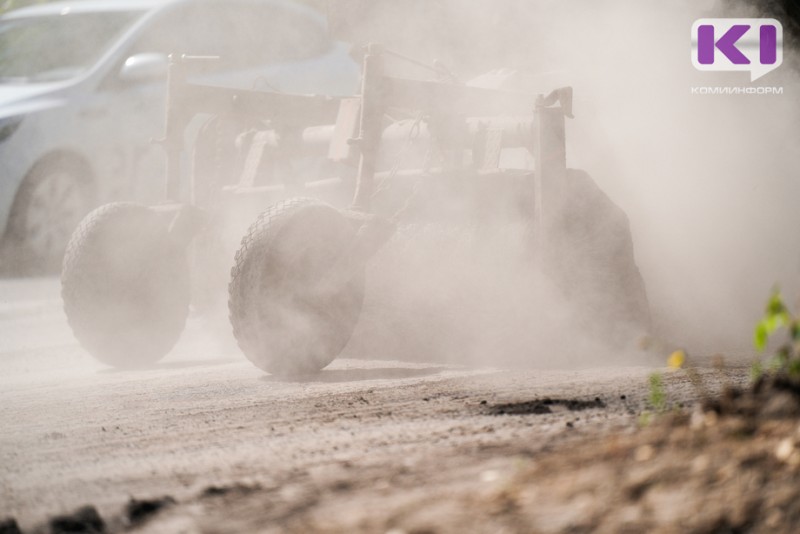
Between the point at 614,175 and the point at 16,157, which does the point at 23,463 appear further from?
the point at 16,157

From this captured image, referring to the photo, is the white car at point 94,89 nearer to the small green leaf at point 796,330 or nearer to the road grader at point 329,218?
the road grader at point 329,218

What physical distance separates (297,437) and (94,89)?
497 centimetres

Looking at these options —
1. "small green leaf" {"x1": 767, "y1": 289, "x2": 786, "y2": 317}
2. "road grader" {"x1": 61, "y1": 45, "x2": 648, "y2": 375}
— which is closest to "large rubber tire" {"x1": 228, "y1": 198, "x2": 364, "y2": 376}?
"road grader" {"x1": 61, "y1": 45, "x2": 648, "y2": 375}

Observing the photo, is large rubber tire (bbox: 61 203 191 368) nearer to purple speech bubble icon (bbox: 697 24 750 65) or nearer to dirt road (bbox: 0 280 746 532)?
dirt road (bbox: 0 280 746 532)

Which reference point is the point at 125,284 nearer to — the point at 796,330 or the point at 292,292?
the point at 292,292

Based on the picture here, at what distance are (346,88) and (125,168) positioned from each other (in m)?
1.92

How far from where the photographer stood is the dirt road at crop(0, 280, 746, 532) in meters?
2.36

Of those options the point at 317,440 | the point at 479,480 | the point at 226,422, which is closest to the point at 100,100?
the point at 226,422

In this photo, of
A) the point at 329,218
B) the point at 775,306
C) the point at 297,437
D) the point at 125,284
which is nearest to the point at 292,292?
the point at 329,218

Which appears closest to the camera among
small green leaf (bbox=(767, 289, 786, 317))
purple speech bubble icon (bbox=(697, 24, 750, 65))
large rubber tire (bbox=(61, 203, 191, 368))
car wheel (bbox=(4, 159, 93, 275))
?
small green leaf (bbox=(767, 289, 786, 317))

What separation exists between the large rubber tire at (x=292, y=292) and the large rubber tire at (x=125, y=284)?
3.74ft

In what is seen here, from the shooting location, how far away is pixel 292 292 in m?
4.66

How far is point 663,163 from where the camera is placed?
652 centimetres

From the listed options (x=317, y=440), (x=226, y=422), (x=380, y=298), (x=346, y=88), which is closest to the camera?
(x=317, y=440)
